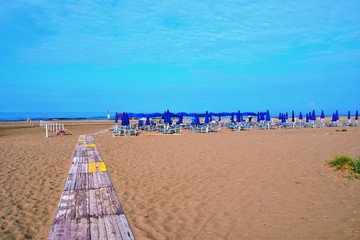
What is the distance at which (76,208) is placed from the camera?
413cm

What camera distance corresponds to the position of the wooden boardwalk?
328 cm

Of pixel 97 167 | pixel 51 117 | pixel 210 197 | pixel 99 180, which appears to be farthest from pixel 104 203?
pixel 51 117

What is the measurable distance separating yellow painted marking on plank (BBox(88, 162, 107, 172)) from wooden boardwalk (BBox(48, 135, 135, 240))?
1.48 ft

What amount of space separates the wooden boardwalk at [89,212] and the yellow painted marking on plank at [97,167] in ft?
1.48

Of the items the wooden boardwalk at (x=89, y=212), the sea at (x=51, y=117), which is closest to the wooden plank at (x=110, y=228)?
the wooden boardwalk at (x=89, y=212)

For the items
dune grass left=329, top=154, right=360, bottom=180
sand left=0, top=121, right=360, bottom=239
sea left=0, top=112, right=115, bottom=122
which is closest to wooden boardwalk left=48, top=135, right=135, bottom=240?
sand left=0, top=121, right=360, bottom=239

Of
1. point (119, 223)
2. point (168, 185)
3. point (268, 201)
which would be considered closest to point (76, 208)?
point (119, 223)

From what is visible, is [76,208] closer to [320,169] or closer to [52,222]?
[52,222]

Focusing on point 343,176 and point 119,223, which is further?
point 343,176

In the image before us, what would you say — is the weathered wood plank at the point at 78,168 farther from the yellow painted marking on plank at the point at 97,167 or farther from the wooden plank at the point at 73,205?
the wooden plank at the point at 73,205

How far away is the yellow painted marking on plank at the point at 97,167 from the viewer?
6.88m

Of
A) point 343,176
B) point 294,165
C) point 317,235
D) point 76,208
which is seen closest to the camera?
point 317,235

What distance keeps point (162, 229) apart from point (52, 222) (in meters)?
1.58

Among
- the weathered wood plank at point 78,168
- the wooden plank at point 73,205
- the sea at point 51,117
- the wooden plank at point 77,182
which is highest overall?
the sea at point 51,117
